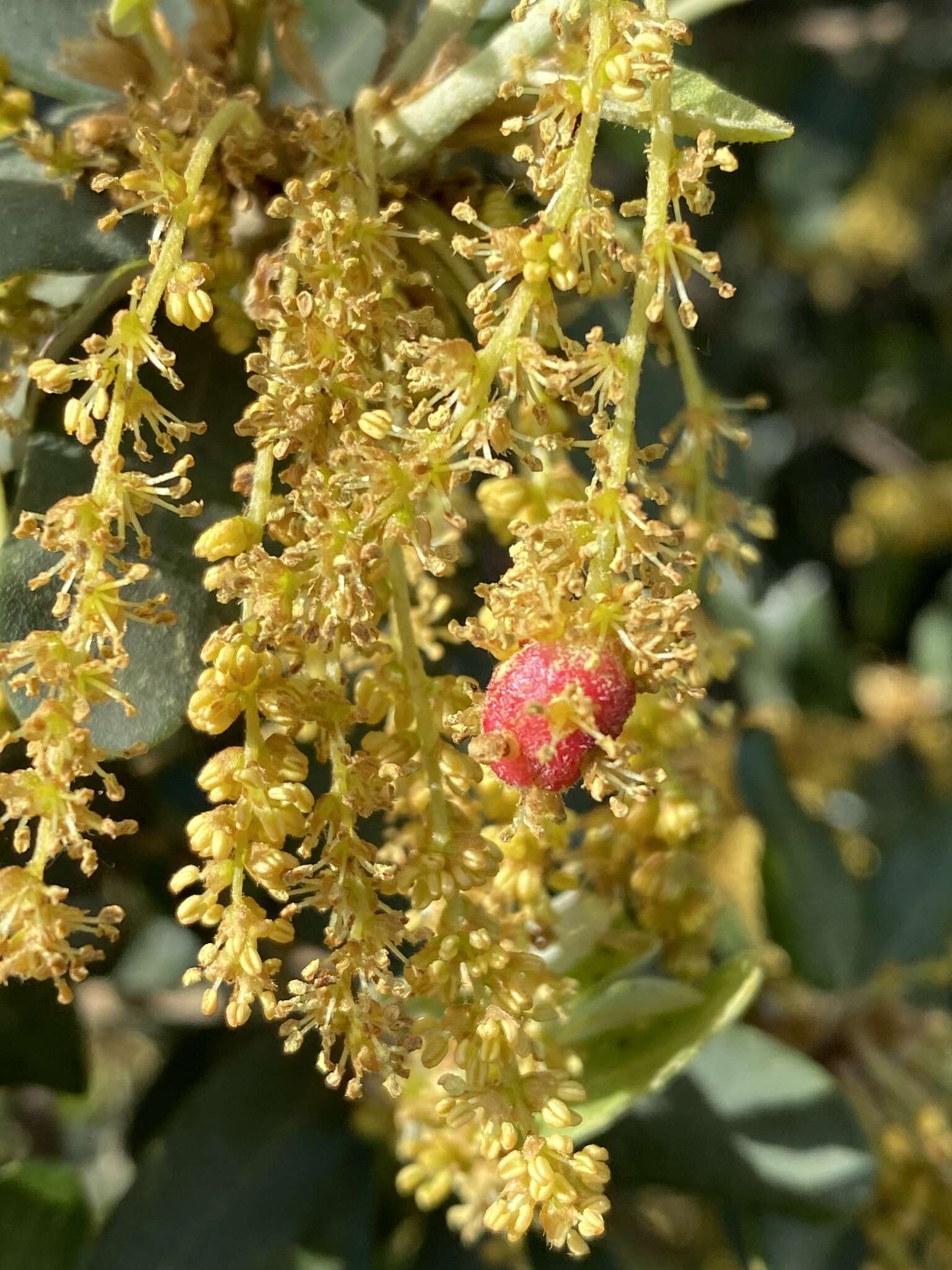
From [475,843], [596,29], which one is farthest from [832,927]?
[596,29]

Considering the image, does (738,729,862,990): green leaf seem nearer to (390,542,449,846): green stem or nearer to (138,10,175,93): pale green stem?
(390,542,449,846): green stem

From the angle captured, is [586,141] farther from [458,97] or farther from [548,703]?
[548,703]

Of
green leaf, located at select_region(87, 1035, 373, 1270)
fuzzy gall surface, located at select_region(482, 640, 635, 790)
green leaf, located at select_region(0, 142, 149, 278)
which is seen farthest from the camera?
green leaf, located at select_region(87, 1035, 373, 1270)

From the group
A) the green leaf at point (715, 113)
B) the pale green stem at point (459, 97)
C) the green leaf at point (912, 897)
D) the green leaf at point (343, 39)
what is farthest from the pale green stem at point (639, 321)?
the green leaf at point (912, 897)

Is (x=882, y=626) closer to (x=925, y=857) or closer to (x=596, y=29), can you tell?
(x=925, y=857)

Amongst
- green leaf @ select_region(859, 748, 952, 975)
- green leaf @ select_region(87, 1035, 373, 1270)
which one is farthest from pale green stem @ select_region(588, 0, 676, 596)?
green leaf @ select_region(859, 748, 952, 975)

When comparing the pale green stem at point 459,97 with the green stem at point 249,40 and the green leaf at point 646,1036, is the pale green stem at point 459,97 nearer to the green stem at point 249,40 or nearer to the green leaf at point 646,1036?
the green stem at point 249,40
